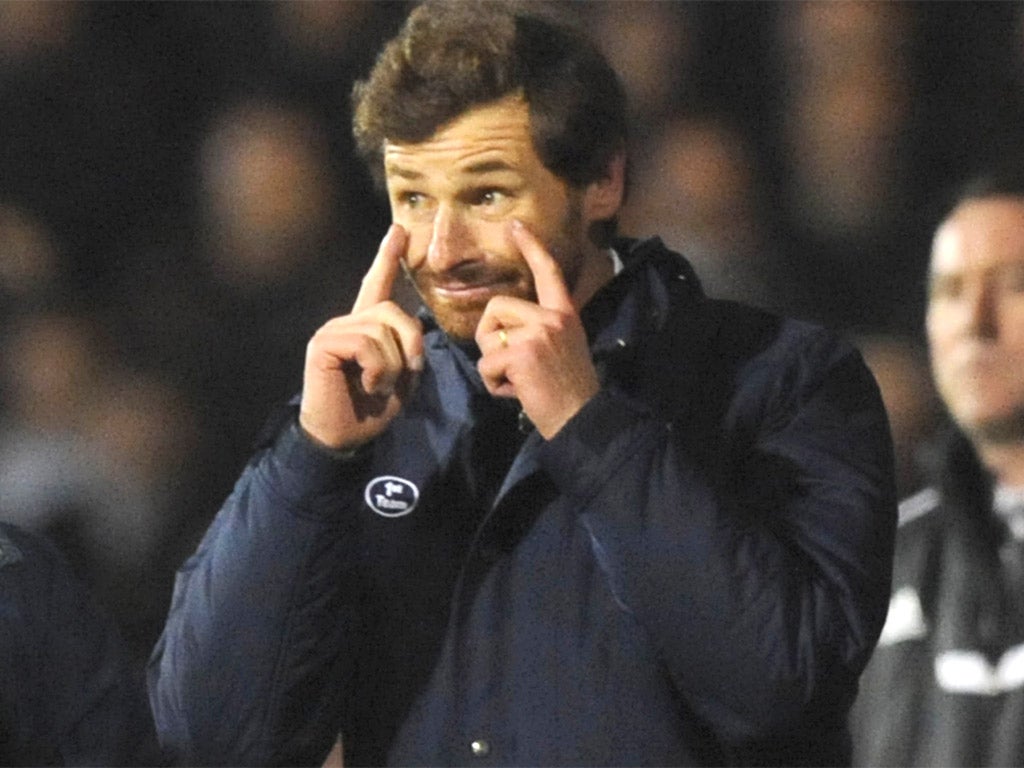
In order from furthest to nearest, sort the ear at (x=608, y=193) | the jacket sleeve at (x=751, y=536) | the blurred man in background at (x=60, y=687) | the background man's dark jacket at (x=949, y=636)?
1. the background man's dark jacket at (x=949, y=636)
2. the ear at (x=608, y=193)
3. the blurred man in background at (x=60, y=687)
4. the jacket sleeve at (x=751, y=536)

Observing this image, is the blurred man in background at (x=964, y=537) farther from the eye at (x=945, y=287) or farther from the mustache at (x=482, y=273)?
the mustache at (x=482, y=273)

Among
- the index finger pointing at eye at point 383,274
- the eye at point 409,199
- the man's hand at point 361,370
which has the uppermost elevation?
the eye at point 409,199

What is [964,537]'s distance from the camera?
177cm

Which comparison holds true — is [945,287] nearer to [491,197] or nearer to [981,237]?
[981,237]

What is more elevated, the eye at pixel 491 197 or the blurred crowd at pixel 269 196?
the eye at pixel 491 197

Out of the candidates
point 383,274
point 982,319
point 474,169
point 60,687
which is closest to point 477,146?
point 474,169

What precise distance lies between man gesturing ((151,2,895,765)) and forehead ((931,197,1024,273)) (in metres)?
0.54

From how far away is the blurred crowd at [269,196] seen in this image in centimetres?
173

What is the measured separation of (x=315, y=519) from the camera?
1.24m

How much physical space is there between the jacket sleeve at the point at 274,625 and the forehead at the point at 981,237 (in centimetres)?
80

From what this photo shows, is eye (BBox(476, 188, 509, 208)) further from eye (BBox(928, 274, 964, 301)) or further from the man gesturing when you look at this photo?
eye (BBox(928, 274, 964, 301))

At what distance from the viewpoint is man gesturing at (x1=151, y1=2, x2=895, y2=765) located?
3.82 ft

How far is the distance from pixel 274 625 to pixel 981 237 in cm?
91

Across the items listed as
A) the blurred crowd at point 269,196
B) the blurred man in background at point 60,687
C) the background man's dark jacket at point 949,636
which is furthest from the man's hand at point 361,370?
the background man's dark jacket at point 949,636
